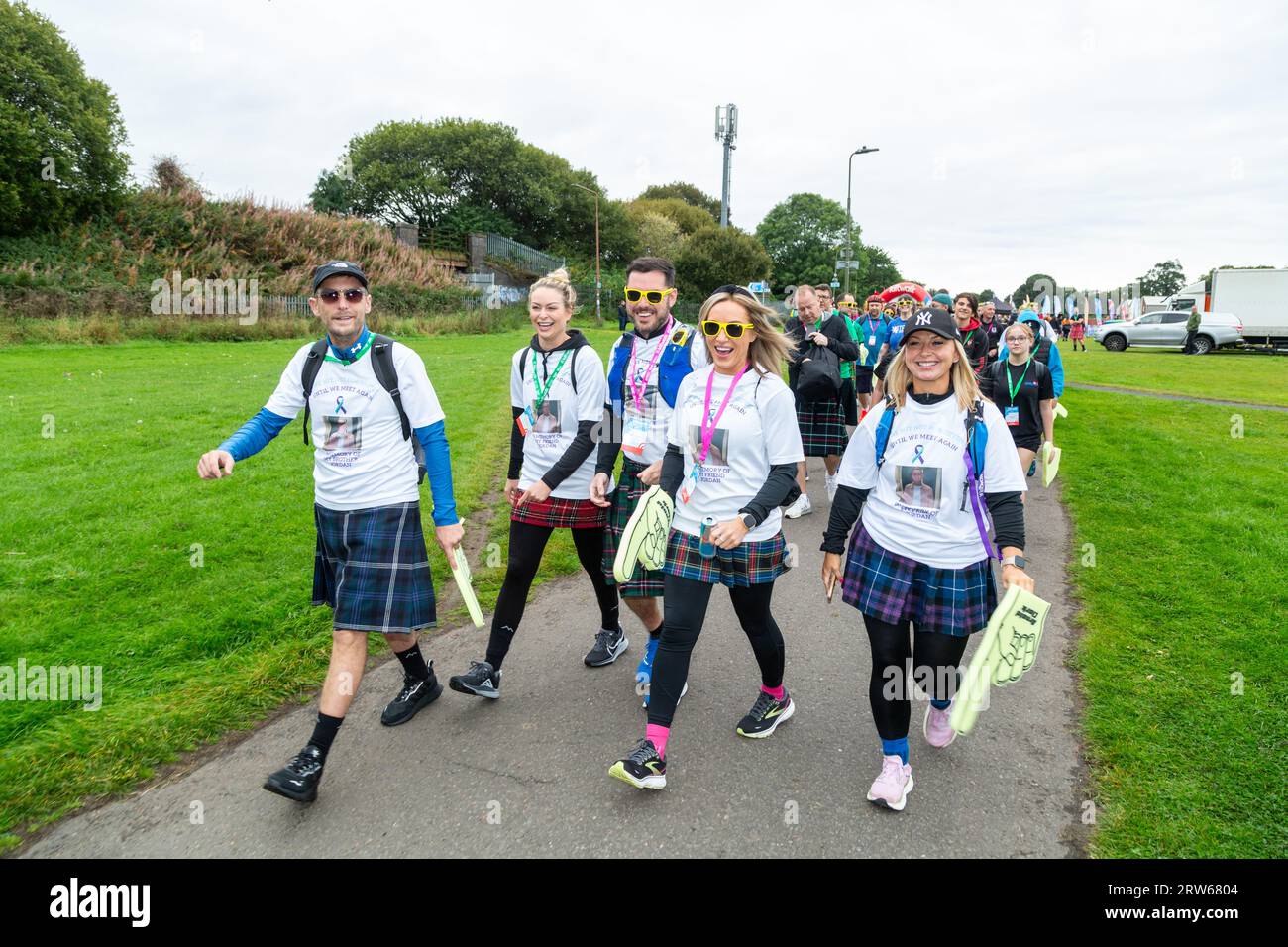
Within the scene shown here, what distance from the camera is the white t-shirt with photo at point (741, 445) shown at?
3.29m

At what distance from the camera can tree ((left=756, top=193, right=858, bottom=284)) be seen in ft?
273

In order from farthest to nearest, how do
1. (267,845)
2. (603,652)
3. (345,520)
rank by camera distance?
(603,652) → (345,520) → (267,845)

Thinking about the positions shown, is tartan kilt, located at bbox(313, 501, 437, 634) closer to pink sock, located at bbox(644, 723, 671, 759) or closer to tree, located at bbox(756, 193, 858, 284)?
pink sock, located at bbox(644, 723, 671, 759)

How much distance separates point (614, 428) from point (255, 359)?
16.3 metres

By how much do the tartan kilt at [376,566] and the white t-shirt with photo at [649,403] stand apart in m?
1.16

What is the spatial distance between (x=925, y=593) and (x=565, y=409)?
1924 mm

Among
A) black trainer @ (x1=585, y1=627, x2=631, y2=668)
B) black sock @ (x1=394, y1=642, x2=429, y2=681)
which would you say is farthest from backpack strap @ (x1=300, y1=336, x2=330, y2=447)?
black trainer @ (x1=585, y1=627, x2=631, y2=668)

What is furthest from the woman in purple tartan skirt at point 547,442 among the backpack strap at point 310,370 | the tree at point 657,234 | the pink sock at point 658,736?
the tree at point 657,234

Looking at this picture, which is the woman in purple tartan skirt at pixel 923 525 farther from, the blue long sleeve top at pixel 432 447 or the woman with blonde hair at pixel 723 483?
the blue long sleeve top at pixel 432 447

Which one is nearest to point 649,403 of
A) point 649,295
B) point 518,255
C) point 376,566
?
point 649,295

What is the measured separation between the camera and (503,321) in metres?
33.2
